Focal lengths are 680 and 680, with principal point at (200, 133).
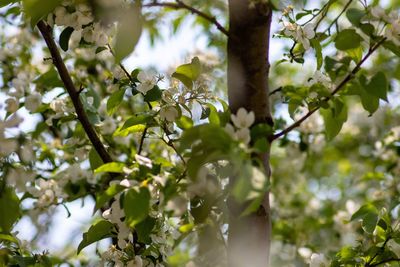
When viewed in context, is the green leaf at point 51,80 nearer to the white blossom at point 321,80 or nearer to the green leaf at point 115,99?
the green leaf at point 115,99

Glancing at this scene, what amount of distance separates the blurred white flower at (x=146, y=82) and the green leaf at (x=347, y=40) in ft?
1.26

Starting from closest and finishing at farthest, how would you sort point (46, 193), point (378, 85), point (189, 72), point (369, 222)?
point (378, 85)
point (189, 72)
point (369, 222)
point (46, 193)

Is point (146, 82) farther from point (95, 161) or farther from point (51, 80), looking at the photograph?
point (51, 80)

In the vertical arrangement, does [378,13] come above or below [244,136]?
above

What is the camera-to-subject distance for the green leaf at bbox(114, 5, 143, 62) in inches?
39.8

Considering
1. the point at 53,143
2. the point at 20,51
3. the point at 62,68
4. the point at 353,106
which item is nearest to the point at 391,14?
the point at 62,68

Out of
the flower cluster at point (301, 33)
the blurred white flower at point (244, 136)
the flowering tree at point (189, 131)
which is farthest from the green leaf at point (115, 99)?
the blurred white flower at point (244, 136)

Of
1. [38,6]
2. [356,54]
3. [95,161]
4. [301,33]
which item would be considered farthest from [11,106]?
[356,54]

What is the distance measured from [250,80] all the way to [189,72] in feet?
0.41

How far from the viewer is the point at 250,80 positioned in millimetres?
1172

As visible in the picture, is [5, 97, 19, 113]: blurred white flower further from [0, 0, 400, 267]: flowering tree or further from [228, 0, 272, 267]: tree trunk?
[228, 0, 272, 267]: tree trunk

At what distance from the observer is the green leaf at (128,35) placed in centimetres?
101

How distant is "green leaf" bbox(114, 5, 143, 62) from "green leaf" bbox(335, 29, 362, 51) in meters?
0.34

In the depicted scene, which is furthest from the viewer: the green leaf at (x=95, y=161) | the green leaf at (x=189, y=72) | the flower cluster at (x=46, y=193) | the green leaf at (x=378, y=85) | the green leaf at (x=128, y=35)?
the flower cluster at (x=46, y=193)
